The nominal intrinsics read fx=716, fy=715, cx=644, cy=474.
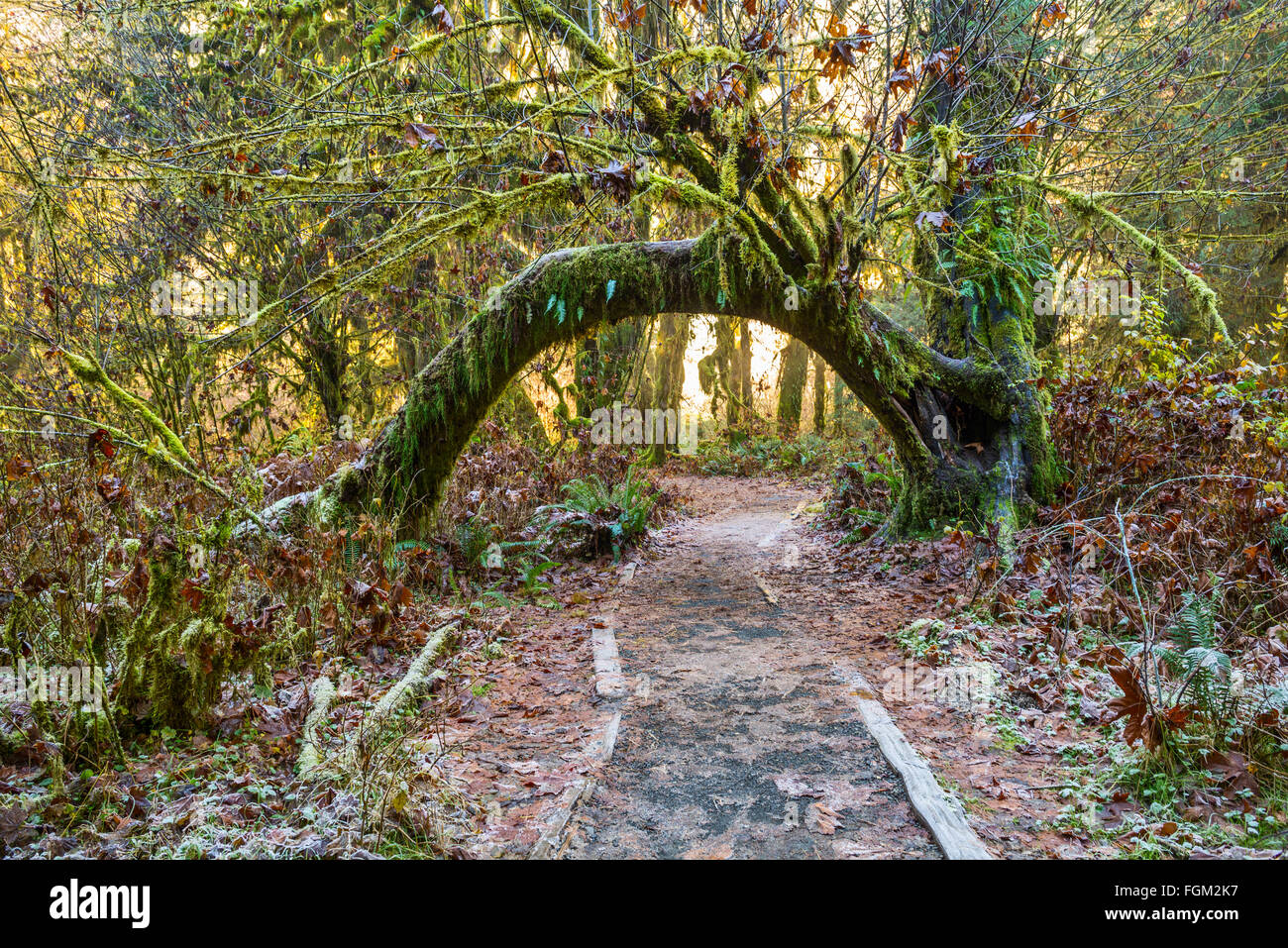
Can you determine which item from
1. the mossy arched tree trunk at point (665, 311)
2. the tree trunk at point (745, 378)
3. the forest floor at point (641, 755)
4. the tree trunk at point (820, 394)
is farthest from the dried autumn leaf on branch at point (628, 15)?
the tree trunk at point (820, 394)

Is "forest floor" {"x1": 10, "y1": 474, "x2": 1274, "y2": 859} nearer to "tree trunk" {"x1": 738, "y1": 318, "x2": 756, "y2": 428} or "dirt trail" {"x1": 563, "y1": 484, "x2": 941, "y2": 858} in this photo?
"dirt trail" {"x1": 563, "y1": 484, "x2": 941, "y2": 858}

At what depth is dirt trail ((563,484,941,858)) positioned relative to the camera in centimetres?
321

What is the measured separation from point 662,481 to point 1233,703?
456 inches

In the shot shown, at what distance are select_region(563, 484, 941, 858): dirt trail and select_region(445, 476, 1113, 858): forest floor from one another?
0.04ft

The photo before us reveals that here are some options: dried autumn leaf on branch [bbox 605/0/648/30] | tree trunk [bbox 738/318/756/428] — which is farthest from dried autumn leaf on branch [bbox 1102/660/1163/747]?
tree trunk [bbox 738/318/756/428]

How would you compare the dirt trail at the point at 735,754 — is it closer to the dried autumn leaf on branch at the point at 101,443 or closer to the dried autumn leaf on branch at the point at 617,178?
the dried autumn leaf on branch at the point at 101,443

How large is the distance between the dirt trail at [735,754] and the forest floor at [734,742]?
1 cm

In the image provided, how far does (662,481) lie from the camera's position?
48.3 ft

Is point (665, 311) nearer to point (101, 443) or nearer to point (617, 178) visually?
point (617, 178)

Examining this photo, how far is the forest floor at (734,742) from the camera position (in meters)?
3.22

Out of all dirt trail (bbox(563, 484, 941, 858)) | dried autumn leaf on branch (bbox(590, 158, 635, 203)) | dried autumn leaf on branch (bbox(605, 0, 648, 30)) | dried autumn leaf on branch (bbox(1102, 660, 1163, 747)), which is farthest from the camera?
dried autumn leaf on branch (bbox(605, 0, 648, 30))

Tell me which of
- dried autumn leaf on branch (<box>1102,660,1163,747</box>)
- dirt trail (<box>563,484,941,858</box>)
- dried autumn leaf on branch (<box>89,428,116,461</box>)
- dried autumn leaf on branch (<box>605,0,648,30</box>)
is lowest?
dirt trail (<box>563,484,941,858</box>)

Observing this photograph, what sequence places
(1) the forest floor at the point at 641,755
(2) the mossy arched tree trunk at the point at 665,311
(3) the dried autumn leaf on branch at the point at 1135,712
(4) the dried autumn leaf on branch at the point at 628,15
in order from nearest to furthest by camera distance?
(1) the forest floor at the point at 641,755
(3) the dried autumn leaf on branch at the point at 1135,712
(4) the dried autumn leaf on branch at the point at 628,15
(2) the mossy arched tree trunk at the point at 665,311

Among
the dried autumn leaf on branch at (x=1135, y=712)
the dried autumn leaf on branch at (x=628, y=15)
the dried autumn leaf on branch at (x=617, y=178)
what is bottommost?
the dried autumn leaf on branch at (x=1135, y=712)
